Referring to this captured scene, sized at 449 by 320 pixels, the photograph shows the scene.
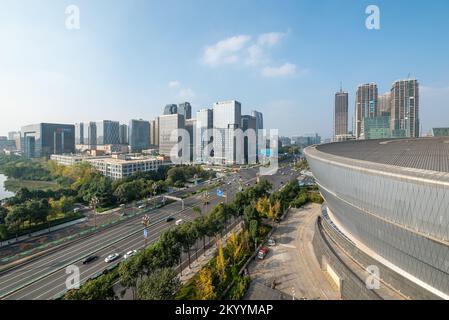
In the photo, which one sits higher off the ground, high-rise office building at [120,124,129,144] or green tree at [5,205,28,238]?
high-rise office building at [120,124,129,144]

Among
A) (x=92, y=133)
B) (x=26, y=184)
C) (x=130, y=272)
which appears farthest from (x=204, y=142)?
(x=130, y=272)

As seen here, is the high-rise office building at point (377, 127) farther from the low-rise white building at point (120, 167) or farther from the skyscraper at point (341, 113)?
the low-rise white building at point (120, 167)

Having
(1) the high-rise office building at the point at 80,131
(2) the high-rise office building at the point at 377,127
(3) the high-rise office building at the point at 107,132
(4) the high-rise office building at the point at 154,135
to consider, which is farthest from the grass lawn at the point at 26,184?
(2) the high-rise office building at the point at 377,127

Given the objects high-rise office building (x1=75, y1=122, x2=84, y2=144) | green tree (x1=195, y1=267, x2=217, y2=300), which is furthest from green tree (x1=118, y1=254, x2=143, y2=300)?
high-rise office building (x1=75, y1=122, x2=84, y2=144)

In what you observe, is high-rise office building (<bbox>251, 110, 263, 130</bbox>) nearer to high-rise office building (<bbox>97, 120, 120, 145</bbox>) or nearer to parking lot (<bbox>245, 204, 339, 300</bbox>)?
high-rise office building (<bbox>97, 120, 120, 145</bbox>)
